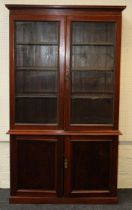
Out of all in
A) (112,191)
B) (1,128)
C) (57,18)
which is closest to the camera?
(57,18)

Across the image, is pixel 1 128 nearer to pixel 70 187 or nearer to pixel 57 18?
pixel 70 187

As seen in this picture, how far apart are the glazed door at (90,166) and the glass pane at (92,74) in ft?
0.75

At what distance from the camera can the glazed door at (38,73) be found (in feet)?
9.83

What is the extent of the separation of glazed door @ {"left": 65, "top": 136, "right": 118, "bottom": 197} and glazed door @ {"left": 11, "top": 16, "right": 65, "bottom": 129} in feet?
1.09

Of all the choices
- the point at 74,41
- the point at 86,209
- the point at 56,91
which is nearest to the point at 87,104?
the point at 56,91

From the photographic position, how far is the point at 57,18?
293 centimetres

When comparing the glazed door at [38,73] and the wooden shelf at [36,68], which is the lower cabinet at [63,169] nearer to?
the glazed door at [38,73]

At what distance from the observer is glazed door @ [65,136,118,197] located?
10.0 feet

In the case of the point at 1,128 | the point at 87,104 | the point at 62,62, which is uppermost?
the point at 62,62

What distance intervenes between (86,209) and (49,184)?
0.48m

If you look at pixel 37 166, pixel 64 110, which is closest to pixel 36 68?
pixel 64 110

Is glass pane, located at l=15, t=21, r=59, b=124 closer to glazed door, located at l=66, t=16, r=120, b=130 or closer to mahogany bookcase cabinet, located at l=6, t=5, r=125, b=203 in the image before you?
mahogany bookcase cabinet, located at l=6, t=5, r=125, b=203

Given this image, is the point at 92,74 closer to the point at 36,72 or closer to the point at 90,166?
the point at 36,72

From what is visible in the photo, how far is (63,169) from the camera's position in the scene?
3.09 meters
